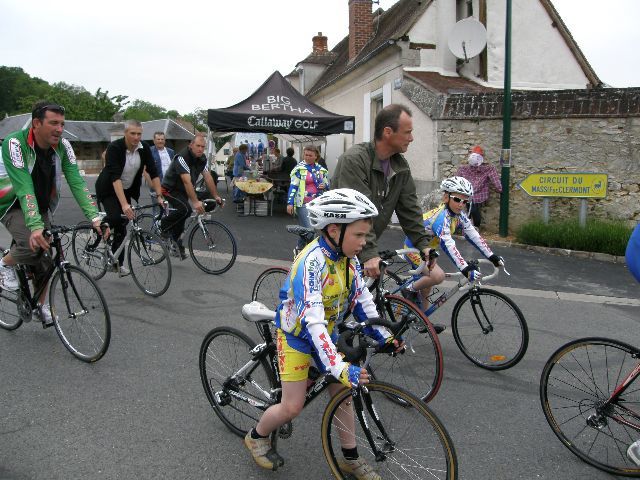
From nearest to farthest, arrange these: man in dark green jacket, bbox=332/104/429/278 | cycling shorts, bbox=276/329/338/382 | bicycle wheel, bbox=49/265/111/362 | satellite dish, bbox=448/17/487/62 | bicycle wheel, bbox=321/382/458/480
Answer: bicycle wheel, bbox=321/382/458/480
cycling shorts, bbox=276/329/338/382
man in dark green jacket, bbox=332/104/429/278
bicycle wheel, bbox=49/265/111/362
satellite dish, bbox=448/17/487/62

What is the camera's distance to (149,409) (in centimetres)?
386

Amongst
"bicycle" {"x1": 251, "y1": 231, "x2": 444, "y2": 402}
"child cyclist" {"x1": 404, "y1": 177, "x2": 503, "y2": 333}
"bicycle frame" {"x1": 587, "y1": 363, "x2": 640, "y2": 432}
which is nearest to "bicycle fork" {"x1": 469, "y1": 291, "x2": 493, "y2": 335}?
"child cyclist" {"x1": 404, "y1": 177, "x2": 503, "y2": 333}

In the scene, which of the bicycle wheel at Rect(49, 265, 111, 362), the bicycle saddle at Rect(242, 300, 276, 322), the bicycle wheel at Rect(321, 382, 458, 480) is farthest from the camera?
the bicycle wheel at Rect(49, 265, 111, 362)

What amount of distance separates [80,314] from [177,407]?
1.39m

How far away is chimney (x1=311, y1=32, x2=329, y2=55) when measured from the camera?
30.8 meters

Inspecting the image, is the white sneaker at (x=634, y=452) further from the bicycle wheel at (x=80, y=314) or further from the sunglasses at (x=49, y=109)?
the sunglasses at (x=49, y=109)

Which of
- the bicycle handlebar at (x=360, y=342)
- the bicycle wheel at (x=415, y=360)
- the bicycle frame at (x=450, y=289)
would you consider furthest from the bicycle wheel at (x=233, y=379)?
the bicycle frame at (x=450, y=289)

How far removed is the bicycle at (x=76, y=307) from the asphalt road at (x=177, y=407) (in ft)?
0.47

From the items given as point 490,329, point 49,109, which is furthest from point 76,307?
point 490,329

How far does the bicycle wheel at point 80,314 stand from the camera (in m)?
4.56

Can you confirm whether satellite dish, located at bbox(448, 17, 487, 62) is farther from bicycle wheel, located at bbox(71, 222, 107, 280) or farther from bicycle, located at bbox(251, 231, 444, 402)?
bicycle, located at bbox(251, 231, 444, 402)

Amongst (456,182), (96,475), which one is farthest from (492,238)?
(96,475)

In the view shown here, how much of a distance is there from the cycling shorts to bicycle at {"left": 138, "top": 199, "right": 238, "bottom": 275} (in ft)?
16.8

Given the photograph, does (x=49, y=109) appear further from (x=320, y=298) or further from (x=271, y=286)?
(x=320, y=298)
